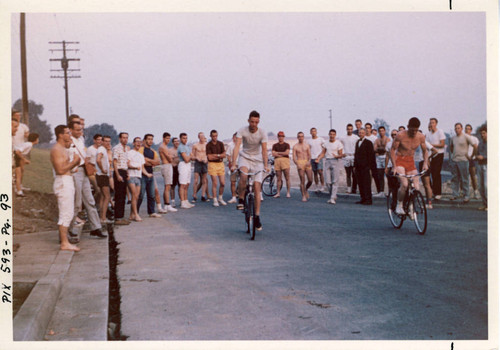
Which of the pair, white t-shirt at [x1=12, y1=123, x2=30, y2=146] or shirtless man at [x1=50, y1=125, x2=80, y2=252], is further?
shirtless man at [x1=50, y1=125, x2=80, y2=252]

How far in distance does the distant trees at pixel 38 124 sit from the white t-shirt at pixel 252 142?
10.0 feet

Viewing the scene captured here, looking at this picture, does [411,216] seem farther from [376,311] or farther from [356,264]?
[376,311]

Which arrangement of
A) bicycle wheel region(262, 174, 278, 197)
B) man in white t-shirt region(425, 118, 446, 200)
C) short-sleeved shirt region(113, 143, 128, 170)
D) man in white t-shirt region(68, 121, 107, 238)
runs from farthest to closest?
bicycle wheel region(262, 174, 278, 197) < short-sleeved shirt region(113, 143, 128, 170) < man in white t-shirt region(425, 118, 446, 200) < man in white t-shirt region(68, 121, 107, 238)

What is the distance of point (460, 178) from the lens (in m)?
12.1

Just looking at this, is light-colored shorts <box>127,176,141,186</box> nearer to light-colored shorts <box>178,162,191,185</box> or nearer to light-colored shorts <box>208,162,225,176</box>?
light-colored shorts <box>178,162,191,185</box>

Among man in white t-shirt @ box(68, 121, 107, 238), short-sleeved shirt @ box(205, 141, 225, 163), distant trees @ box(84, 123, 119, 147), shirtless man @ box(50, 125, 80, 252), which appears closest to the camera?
shirtless man @ box(50, 125, 80, 252)

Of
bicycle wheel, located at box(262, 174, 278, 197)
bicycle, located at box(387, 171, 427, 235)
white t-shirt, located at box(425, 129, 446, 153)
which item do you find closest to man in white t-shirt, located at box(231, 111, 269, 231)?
bicycle, located at box(387, 171, 427, 235)

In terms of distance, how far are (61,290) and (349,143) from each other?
10.4m

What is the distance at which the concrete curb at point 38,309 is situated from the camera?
484 cm

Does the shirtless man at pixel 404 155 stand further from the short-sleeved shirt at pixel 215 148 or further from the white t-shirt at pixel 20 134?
the short-sleeved shirt at pixel 215 148

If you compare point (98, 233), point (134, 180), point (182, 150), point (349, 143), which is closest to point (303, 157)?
point (349, 143)

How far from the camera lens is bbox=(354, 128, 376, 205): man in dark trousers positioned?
14273 mm

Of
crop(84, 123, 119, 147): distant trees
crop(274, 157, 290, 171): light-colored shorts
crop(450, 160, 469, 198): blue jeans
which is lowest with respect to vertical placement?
crop(450, 160, 469, 198): blue jeans

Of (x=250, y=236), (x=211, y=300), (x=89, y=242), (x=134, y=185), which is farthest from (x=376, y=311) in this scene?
(x=134, y=185)
